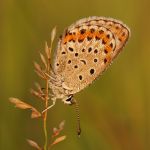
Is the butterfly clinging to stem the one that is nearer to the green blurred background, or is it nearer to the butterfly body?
the butterfly body

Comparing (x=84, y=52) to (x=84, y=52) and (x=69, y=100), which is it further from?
(x=69, y=100)

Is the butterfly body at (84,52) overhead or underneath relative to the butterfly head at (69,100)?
overhead

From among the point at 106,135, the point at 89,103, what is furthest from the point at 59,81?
the point at 89,103

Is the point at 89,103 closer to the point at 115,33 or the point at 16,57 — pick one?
the point at 16,57

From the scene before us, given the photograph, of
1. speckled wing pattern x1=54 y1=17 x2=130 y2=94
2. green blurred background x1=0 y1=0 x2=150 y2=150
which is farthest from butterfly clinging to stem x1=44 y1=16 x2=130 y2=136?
green blurred background x1=0 y1=0 x2=150 y2=150

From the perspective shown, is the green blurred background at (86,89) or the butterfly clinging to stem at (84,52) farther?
the green blurred background at (86,89)

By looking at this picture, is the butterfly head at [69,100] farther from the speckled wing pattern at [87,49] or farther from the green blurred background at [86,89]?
the green blurred background at [86,89]

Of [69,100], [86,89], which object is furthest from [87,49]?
[86,89]

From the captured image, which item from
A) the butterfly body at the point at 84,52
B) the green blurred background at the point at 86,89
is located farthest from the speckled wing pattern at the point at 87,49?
the green blurred background at the point at 86,89
